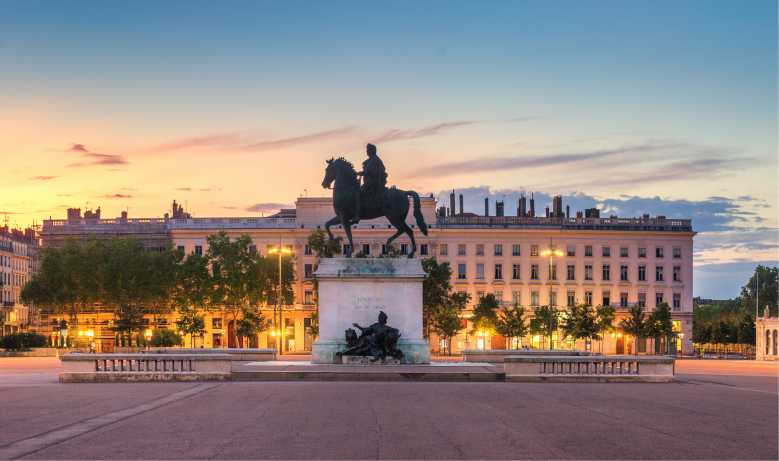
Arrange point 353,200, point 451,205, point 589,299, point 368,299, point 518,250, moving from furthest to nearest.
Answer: point 451,205 < point 589,299 < point 518,250 < point 353,200 < point 368,299

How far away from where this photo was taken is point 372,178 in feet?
130

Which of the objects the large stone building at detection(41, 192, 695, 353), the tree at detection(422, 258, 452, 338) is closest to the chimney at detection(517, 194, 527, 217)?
the large stone building at detection(41, 192, 695, 353)

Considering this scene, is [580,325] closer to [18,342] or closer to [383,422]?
[18,342]

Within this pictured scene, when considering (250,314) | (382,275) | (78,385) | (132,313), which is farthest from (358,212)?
(132,313)

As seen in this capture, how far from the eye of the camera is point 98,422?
20406mm

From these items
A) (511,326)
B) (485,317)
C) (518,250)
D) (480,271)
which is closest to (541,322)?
(511,326)

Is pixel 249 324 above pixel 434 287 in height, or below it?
below

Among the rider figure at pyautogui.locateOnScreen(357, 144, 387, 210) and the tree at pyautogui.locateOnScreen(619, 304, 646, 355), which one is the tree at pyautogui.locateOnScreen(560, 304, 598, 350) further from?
the rider figure at pyautogui.locateOnScreen(357, 144, 387, 210)

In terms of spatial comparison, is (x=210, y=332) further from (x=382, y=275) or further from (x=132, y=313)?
(x=382, y=275)

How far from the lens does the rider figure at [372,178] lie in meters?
39.4

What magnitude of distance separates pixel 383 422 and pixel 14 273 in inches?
5471

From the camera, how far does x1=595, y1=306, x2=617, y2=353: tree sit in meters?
118

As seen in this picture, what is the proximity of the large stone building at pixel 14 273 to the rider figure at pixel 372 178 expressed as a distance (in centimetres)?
10243

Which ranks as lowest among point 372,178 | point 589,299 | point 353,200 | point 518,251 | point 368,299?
point 589,299
